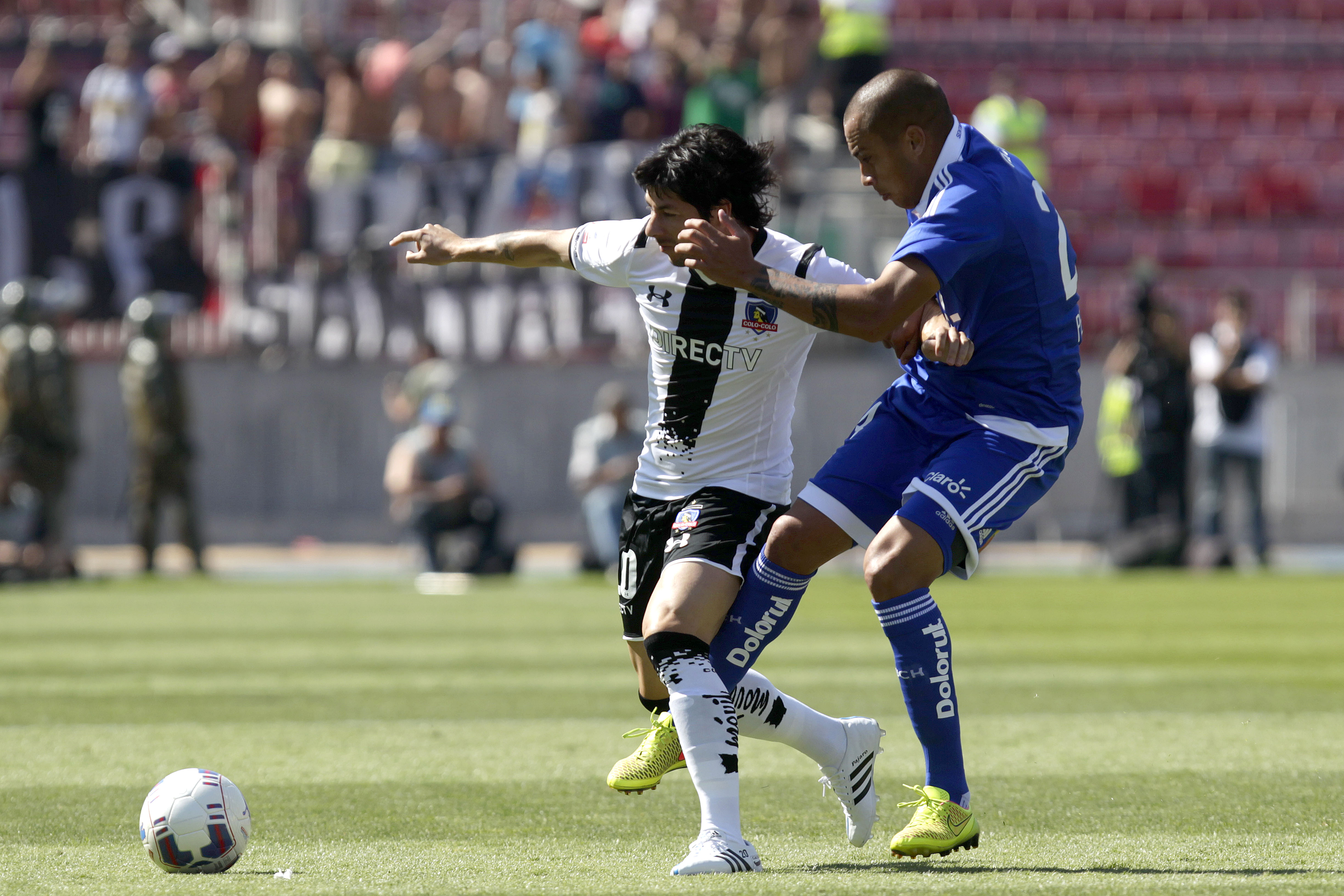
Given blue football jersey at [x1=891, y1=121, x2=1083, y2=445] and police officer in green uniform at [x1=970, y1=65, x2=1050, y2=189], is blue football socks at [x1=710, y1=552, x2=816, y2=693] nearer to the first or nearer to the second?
blue football jersey at [x1=891, y1=121, x2=1083, y2=445]

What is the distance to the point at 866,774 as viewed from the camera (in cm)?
499

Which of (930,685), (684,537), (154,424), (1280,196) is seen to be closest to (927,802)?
(930,685)

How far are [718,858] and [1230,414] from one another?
498 inches

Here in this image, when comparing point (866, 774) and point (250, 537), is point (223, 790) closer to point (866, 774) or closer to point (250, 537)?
point (866, 774)

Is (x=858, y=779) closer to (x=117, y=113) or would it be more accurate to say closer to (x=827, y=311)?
(x=827, y=311)

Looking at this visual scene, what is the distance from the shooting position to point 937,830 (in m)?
4.63

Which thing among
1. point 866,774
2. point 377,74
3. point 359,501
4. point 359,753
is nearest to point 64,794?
point 359,753

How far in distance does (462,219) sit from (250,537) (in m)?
3.92

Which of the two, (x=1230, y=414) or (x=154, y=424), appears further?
(x=1230, y=414)

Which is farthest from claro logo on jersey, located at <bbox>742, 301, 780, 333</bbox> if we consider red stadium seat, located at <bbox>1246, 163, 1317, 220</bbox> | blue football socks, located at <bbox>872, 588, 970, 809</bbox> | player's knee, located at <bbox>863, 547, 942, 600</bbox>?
red stadium seat, located at <bbox>1246, 163, 1317, 220</bbox>

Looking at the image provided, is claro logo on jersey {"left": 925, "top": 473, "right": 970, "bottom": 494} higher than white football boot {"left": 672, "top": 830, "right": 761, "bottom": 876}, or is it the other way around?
claro logo on jersey {"left": 925, "top": 473, "right": 970, "bottom": 494}

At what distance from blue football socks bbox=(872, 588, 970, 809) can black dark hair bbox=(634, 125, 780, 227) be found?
1.13m

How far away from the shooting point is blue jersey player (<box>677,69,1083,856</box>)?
4.55 m

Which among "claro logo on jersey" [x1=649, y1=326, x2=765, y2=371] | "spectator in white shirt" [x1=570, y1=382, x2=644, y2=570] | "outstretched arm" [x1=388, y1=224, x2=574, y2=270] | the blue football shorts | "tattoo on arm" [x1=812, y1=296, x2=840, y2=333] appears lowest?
Answer: "spectator in white shirt" [x1=570, y1=382, x2=644, y2=570]
